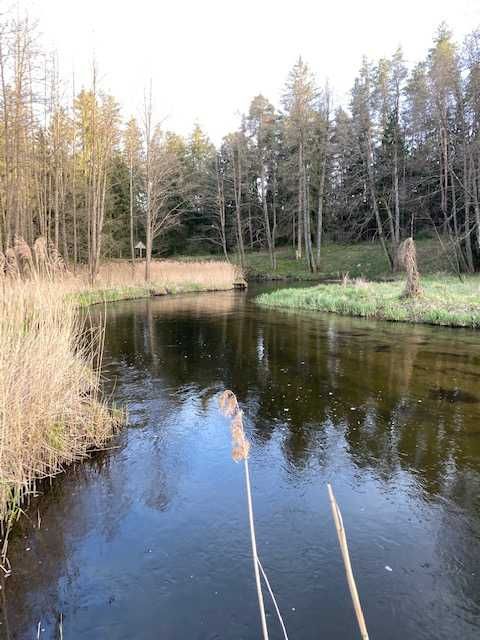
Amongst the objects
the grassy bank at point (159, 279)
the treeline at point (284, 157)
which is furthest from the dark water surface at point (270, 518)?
the grassy bank at point (159, 279)

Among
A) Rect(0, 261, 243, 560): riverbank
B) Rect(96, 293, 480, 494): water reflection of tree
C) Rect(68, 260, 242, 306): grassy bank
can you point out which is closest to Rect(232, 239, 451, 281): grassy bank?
Rect(68, 260, 242, 306): grassy bank

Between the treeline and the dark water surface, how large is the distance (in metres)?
10.1

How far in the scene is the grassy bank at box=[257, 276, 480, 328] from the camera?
12047mm

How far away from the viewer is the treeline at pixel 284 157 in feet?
57.4

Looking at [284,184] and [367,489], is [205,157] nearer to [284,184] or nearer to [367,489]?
[284,184]

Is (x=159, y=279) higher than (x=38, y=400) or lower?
higher

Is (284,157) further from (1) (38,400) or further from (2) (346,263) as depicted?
(1) (38,400)

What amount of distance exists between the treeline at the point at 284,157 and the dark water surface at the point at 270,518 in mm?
Result: 10117

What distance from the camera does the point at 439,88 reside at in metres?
19.4

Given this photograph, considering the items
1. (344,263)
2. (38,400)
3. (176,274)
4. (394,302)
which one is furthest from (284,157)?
(38,400)

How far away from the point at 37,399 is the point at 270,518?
2.30m

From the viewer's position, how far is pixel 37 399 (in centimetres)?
410

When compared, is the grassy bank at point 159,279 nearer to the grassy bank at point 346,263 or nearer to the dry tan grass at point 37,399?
the grassy bank at point 346,263

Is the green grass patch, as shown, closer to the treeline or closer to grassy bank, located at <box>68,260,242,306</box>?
the treeline
